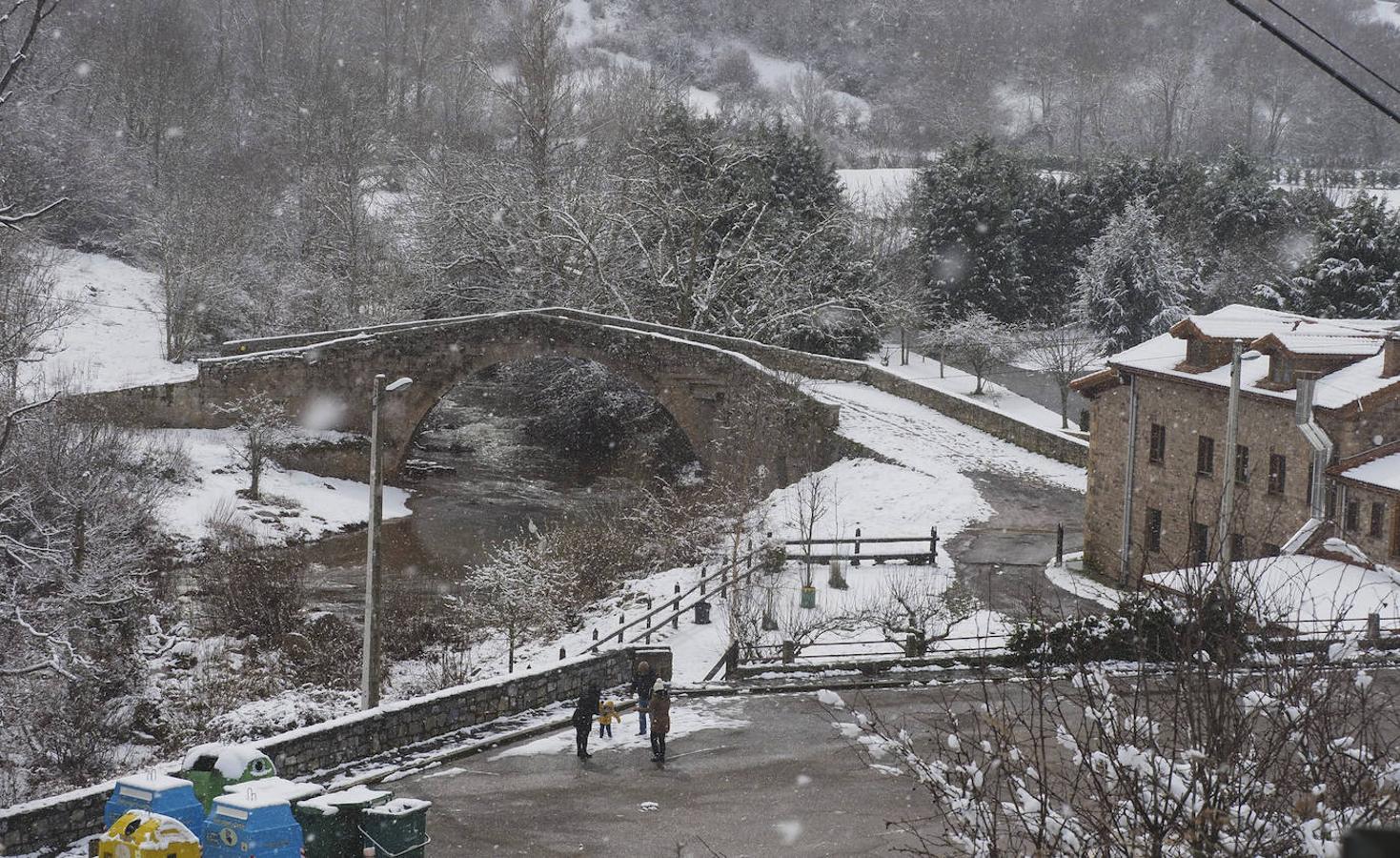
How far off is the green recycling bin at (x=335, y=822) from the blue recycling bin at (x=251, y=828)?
0.44 m

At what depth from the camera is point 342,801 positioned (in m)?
10.3

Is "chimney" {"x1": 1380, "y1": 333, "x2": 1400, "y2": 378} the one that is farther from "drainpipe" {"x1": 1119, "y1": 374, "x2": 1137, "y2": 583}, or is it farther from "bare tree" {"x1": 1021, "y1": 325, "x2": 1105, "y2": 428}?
"bare tree" {"x1": 1021, "y1": 325, "x2": 1105, "y2": 428}

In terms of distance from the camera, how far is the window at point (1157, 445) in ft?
83.4

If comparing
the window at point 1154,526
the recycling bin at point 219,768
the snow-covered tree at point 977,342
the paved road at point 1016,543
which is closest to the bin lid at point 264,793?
the recycling bin at point 219,768

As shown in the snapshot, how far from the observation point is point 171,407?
34.1m

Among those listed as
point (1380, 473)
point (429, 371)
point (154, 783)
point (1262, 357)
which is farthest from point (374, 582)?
point (429, 371)

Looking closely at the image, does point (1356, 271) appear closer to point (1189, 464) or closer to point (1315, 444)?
point (1189, 464)

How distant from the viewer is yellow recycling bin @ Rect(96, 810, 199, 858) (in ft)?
27.4

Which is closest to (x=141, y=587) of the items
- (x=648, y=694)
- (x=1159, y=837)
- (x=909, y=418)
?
(x=648, y=694)

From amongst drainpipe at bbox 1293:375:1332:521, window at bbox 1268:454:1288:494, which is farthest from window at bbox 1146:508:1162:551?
drainpipe at bbox 1293:375:1332:521

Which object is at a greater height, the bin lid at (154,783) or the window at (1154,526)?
the bin lid at (154,783)

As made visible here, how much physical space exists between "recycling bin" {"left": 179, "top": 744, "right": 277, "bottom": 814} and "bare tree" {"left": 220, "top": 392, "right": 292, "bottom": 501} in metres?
21.6

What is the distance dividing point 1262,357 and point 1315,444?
2.86 metres

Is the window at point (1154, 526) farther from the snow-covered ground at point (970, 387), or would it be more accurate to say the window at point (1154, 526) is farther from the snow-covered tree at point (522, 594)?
the snow-covered ground at point (970, 387)
